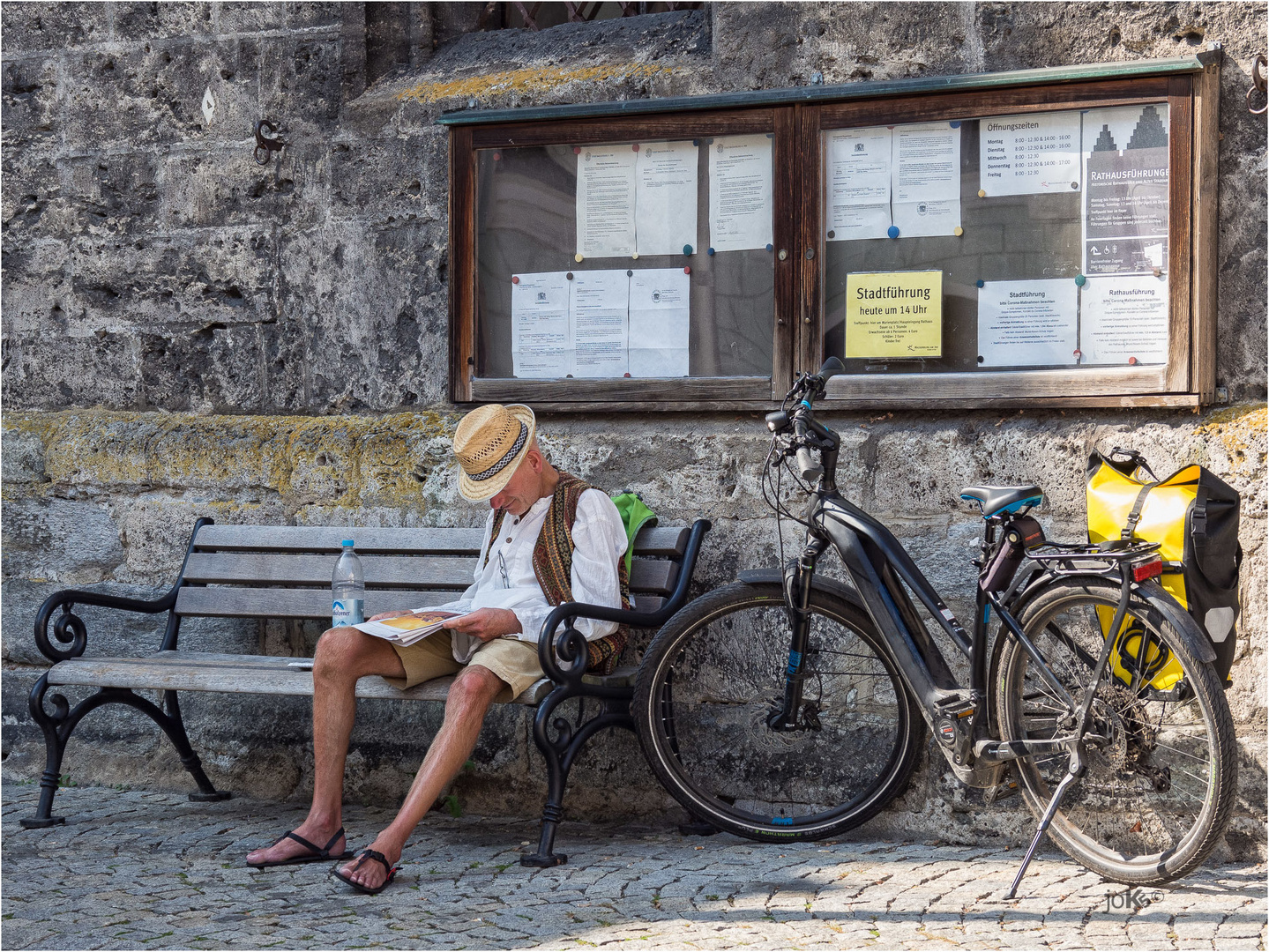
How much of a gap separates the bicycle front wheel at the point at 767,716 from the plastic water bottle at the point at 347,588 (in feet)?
3.63

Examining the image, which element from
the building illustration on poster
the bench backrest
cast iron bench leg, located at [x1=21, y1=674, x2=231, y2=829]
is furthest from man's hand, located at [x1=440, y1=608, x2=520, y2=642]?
the building illustration on poster

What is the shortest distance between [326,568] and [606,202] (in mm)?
1668

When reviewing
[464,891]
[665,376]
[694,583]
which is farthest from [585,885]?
[665,376]

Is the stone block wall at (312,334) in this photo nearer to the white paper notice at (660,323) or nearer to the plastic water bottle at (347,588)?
the white paper notice at (660,323)

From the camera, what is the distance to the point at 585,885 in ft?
12.5

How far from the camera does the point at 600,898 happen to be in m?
3.70

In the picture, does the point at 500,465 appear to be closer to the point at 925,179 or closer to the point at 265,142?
the point at 925,179

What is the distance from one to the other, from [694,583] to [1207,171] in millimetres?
2116

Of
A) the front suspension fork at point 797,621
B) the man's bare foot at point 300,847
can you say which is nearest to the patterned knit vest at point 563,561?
the front suspension fork at point 797,621

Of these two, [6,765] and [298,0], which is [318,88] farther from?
[6,765]

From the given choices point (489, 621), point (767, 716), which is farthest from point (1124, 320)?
point (489, 621)

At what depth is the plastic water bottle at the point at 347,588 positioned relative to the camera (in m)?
4.74

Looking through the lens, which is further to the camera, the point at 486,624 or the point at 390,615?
the point at 390,615

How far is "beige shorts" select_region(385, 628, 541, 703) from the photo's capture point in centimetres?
408
